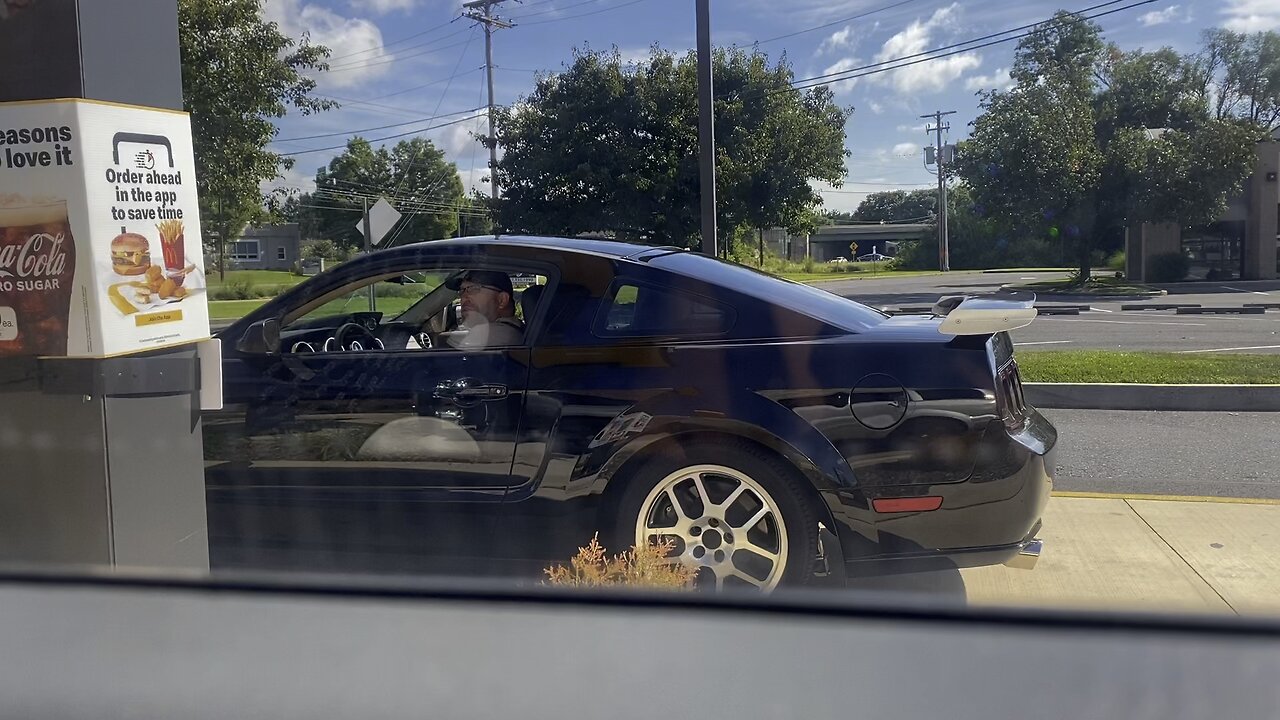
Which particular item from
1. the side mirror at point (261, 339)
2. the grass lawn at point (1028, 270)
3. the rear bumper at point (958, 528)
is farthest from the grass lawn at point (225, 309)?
the grass lawn at point (1028, 270)

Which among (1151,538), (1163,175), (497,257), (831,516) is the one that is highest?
(1163,175)

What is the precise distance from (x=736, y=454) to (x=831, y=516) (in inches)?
16.1

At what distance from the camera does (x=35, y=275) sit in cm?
339

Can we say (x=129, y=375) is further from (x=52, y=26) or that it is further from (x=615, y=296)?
(x=615, y=296)

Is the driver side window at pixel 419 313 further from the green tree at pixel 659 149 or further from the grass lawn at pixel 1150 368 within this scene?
the green tree at pixel 659 149

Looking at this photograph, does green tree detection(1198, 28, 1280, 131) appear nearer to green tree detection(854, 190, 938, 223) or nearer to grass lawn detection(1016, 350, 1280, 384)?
grass lawn detection(1016, 350, 1280, 384)

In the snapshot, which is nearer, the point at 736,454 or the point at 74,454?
the point at 74,454

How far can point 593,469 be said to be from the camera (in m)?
3.98

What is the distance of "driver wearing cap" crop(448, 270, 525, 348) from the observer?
15.0 ft

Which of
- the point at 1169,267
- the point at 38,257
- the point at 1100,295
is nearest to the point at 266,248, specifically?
the point at 38,257

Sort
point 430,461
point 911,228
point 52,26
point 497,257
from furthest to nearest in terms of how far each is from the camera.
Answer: point 911,228, point 497,257, point 430,461, point 52,26

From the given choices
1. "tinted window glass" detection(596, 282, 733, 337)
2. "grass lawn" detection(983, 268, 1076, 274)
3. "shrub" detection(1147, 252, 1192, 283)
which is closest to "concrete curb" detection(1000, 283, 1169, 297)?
"shrub" detection(1147, 252, 1192, 283)

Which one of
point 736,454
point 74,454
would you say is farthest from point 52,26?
point 736,454

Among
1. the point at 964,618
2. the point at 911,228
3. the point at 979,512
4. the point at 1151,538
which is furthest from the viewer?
the point at 911,228
